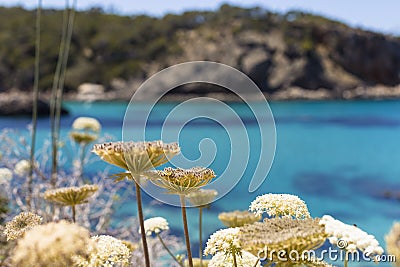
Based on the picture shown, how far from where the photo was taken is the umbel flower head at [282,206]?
111 cm

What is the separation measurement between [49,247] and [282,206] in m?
0.60

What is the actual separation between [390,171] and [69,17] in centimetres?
1753

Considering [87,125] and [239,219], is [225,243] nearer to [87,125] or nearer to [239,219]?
[239,219]

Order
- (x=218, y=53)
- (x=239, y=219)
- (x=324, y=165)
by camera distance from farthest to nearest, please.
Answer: (x=218, y=53), (x=324, y=165), (x=239, y=219)

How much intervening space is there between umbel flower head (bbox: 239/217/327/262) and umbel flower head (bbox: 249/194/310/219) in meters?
0.19

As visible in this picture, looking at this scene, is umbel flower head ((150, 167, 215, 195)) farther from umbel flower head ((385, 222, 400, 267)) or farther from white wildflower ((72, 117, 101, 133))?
white wildflower ((72, 117, 101, 133))

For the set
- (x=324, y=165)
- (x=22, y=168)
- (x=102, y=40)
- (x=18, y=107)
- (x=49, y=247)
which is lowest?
(x=49, y=247)

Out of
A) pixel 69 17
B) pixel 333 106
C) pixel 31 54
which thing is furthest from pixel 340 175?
pixel 31 54

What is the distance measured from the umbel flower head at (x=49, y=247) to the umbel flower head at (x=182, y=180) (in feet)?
1.17

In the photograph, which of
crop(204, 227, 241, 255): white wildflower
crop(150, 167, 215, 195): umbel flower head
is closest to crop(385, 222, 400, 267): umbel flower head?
crop(204, 227, 241, 255): white wildflower

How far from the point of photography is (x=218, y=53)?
5897 cm

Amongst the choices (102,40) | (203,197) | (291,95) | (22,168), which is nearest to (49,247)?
(203,197)

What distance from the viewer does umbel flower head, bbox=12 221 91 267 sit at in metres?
0.65

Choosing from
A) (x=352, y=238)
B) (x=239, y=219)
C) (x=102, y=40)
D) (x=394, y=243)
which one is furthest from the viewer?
(x=102, y=40)
